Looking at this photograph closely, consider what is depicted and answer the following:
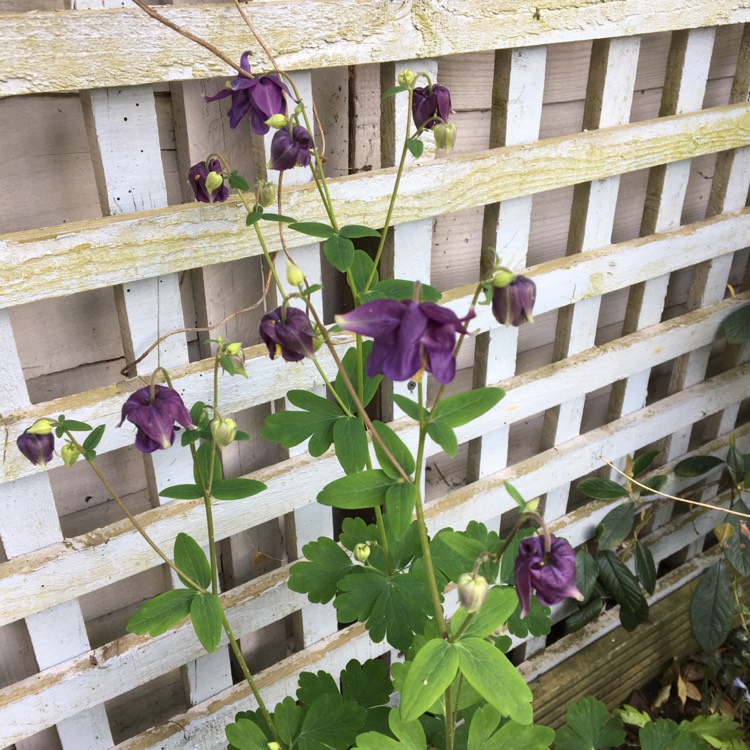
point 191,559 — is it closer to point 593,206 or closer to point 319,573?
point 319,573

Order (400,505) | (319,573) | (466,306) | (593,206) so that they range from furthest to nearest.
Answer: (593,206), (466,306), (319,573), (400,505)

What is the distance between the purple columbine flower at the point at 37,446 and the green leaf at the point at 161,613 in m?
0.26

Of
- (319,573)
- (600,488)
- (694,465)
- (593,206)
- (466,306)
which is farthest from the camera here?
(694,465)

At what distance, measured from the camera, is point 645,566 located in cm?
198

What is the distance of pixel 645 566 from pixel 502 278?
1.52 meters

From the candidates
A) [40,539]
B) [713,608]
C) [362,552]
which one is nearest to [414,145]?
[362,552]

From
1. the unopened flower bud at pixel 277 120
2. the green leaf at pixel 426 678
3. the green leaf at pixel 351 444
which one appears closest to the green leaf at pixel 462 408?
the green leaf at pixel 351 444

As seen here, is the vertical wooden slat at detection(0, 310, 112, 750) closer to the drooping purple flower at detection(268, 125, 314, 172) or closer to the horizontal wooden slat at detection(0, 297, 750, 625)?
the horizontal wooden slat at detection(0, 297, 750, 625)

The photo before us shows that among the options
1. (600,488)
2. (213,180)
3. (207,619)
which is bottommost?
(600,488)

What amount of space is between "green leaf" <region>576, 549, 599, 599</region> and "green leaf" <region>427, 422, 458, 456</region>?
1147mm

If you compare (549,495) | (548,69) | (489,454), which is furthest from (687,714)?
(548,69)

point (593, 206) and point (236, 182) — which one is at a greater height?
point (236, 182)

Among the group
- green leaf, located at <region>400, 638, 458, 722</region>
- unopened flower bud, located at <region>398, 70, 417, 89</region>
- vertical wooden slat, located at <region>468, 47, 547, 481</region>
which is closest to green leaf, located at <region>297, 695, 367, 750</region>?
green leaf, located at <region>400, 638, 458, 722</region>

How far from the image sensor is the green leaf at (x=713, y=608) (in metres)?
1.97
